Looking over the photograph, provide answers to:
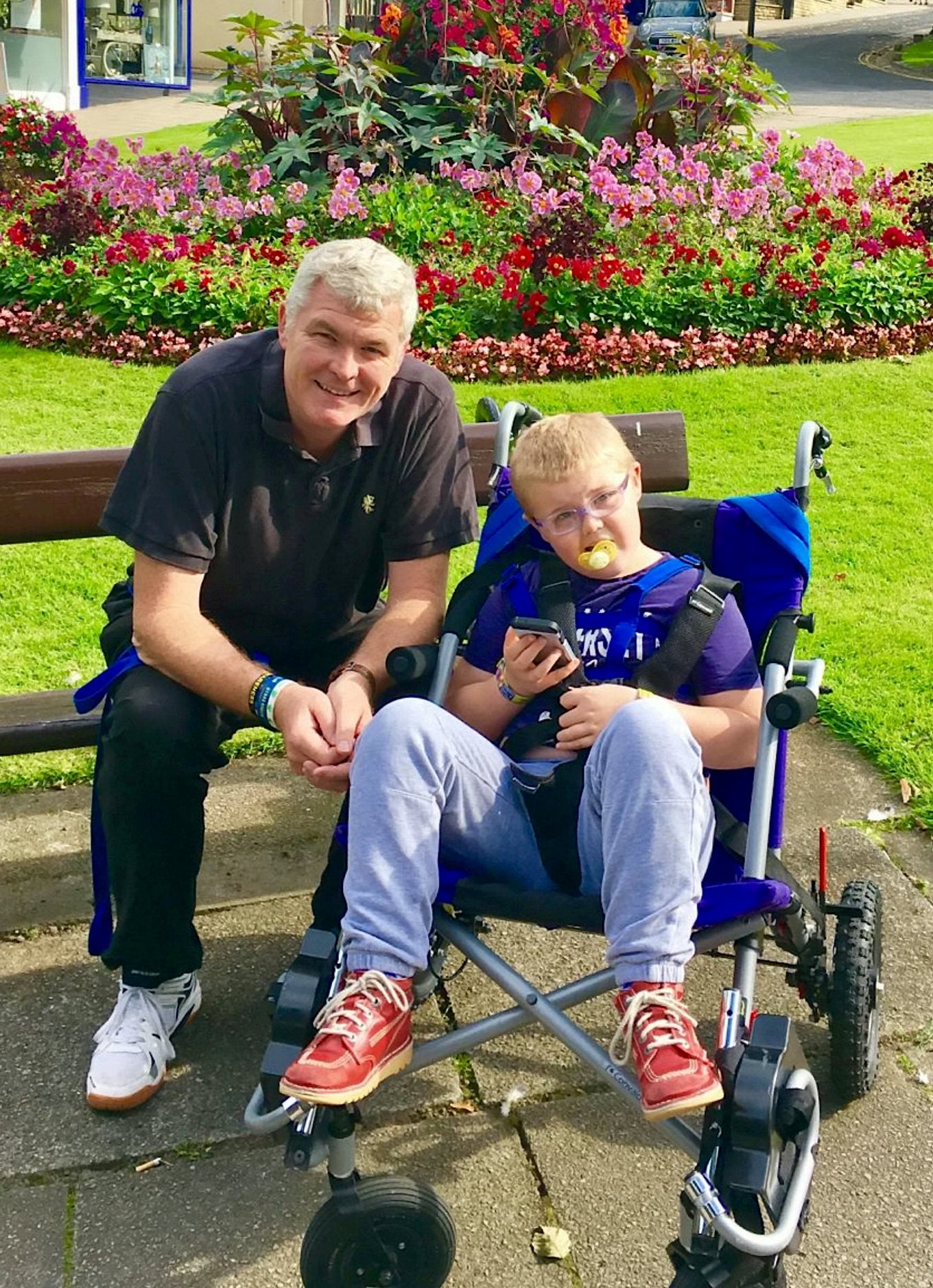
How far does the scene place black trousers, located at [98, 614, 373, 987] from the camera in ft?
8.93

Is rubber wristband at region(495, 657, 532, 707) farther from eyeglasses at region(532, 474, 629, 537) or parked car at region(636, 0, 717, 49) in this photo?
parked car at region(636, 0, 717, 49)

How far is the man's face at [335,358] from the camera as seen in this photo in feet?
9.04

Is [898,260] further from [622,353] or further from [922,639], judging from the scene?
[922,639]

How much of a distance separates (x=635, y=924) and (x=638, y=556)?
86 centimetres

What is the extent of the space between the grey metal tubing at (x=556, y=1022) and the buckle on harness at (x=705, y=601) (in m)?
0.75

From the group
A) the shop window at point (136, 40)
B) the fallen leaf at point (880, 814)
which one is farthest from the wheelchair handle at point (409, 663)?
the shop window at point (136, 40)

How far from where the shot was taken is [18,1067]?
285 cm

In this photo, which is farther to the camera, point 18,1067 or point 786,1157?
point 18,1067

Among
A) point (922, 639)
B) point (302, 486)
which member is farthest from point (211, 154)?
point (302, 486)

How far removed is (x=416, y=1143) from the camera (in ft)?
8.73

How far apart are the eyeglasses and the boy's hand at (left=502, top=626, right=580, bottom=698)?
23cm

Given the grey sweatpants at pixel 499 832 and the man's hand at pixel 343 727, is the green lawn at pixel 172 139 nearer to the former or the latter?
the man's hand at pixel 343 727

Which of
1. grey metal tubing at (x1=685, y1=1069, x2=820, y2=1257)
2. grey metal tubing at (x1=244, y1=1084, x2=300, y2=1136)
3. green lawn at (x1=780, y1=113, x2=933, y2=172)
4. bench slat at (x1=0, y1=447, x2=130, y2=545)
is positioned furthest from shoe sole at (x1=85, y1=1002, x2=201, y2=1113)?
green lawn at (x1=780, y1=113, x2=933, y2=172)

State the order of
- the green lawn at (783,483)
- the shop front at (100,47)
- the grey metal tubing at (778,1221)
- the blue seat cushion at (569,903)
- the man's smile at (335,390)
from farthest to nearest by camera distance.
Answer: the shop front at (100,47)
the green lawn at (783,483)
the man's smile at (335,390)
the blue seat cushion at (569,903)
the grey metal tubing at (778,1221)
